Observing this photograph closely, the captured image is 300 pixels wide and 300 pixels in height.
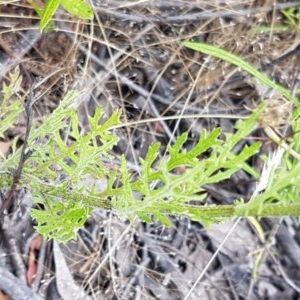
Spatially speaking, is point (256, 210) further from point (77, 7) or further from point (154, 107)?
point (154, 107)

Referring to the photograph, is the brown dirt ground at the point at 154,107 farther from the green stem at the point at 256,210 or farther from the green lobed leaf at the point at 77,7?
the green stem at the point at 256,210

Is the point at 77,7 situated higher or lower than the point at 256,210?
higher

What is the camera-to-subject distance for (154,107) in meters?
1.61

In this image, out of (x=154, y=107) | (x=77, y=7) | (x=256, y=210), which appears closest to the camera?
(x=256, y=210)

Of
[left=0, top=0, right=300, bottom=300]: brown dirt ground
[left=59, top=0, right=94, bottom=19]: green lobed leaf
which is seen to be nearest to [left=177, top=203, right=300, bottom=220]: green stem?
[left=59, top=0, right=94, bottom=19]: green lobed leaf

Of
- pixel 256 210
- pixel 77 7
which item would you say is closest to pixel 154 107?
pixel 77 7

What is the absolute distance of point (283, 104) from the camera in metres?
1.51

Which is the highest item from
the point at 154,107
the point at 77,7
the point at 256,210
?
the point at 77,7

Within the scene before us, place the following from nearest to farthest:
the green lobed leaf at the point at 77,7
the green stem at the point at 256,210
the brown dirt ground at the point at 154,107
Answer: the green stem at the point at 256,210 → the green lobed leaf at the point at 77,7 → the brown dirt ground at the point at 154,107

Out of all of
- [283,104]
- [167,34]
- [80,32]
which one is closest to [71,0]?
[80,32]

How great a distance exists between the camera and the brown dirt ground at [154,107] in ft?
4.75

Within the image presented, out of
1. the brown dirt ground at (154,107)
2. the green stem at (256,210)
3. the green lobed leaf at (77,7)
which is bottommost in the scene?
the brown dirt ground at (154,107)

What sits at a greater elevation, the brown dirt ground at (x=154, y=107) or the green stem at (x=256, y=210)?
the green stem at (x=256, y=210)

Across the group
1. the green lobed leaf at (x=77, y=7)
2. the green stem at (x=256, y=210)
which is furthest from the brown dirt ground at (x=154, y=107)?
the green stem at (x=256, y=210)
